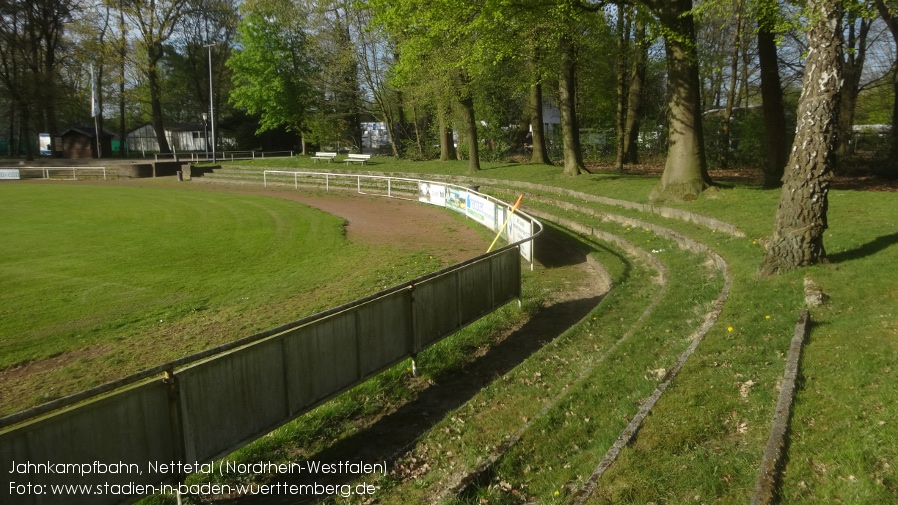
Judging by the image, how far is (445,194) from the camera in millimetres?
26500

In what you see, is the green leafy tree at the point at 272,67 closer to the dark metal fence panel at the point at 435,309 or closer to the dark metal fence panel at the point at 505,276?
the dark metal fence panel at the point at 505,276

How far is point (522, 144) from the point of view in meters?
43.4

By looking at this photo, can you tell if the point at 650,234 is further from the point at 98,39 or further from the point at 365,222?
the point at 98,39

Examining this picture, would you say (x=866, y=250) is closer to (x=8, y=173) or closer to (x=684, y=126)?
(x=684, y=126)

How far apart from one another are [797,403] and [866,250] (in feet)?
20.5

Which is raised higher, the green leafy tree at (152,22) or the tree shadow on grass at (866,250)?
the green leafy tree at (152,22)

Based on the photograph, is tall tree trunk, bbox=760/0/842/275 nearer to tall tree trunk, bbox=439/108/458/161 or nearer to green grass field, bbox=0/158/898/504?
green grass field, bbox=0/158/898/504

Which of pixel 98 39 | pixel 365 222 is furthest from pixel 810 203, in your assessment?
pixel 98 39

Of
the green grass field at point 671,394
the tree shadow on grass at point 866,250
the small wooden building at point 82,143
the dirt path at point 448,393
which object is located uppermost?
the small wooden building at point 82,143

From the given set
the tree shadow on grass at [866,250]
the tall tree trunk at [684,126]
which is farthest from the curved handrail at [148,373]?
the tall tree trunk at [684,126]

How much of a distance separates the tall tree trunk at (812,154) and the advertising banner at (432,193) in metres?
17.6

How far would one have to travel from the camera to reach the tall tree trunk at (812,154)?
9180 millimetres

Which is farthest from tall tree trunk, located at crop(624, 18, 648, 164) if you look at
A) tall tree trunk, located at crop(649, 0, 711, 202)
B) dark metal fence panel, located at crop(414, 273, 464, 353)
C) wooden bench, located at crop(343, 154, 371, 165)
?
dark metal fence panel, located at crop(414, 273, 464, 353)

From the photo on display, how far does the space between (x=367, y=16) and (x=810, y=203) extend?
3861cm
